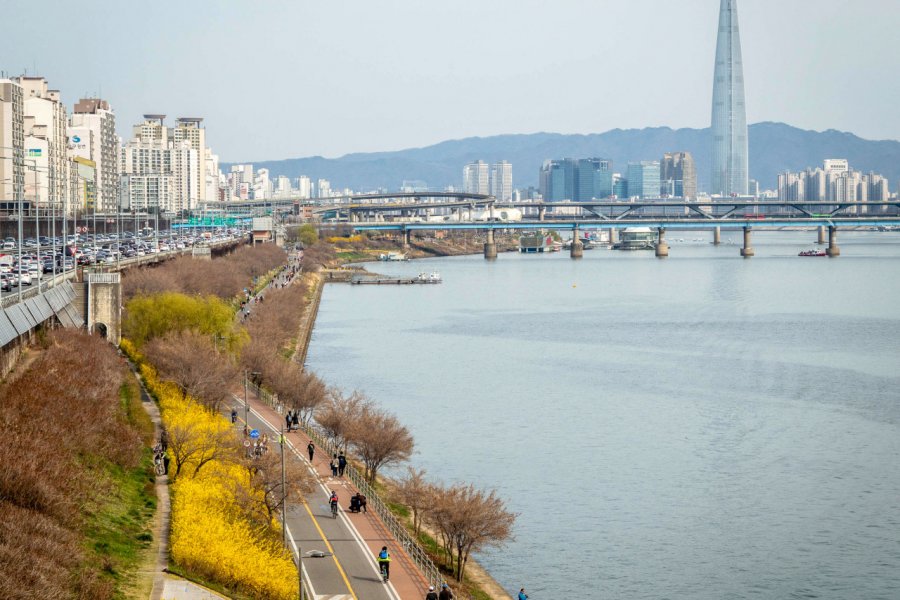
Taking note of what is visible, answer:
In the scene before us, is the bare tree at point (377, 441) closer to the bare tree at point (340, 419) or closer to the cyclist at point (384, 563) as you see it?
the bare tree at point (340, 419)

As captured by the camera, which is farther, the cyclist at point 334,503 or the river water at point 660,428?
the river water at point 660,428

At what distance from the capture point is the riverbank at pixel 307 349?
54.4 feet

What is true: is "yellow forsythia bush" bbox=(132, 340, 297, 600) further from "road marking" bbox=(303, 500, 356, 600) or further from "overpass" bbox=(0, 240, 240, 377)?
"overpass" bbox=(0, 240, 240, 377)

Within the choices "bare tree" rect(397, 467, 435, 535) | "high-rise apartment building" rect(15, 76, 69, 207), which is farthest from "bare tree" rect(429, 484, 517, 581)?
"high-rise apartment building" rect(15, 76, 69, 207)

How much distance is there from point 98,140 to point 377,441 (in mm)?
95906

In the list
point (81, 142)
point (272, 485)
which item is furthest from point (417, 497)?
point (81, 142)

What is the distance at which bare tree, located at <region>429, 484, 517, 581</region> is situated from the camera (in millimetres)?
16656

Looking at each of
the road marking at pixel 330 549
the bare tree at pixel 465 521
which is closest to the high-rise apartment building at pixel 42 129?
the road marking at pixel 330 549

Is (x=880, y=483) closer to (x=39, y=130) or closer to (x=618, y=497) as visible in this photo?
(x=618, y=497)

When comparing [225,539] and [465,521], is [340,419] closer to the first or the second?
[465,521]

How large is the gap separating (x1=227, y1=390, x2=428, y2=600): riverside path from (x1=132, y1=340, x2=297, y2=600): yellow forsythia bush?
1.22 ft

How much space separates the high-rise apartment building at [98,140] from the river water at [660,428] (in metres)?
51.9

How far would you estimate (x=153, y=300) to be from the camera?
32344 mm

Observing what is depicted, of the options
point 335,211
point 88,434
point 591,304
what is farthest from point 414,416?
point 335,211
